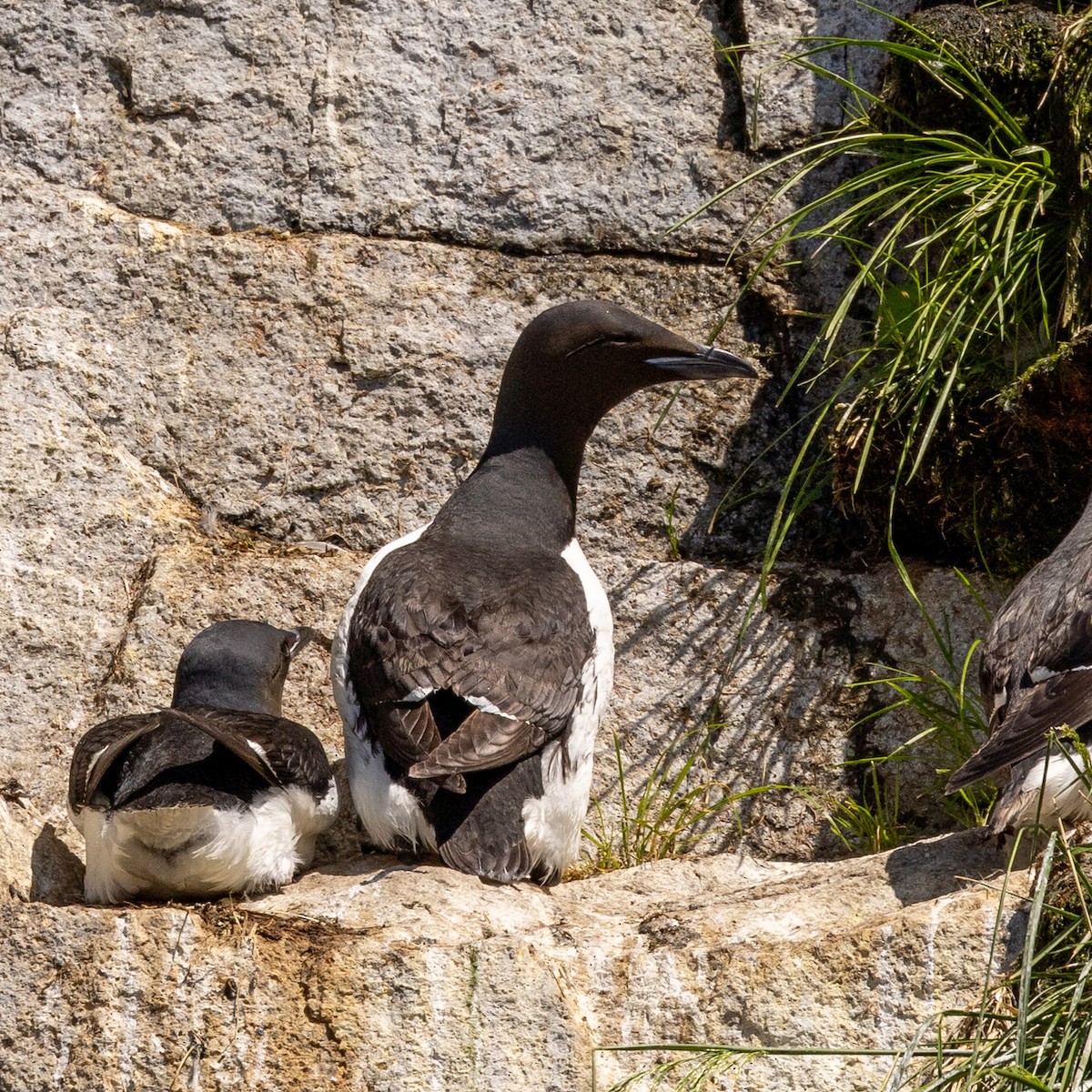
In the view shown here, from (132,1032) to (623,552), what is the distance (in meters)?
2.51

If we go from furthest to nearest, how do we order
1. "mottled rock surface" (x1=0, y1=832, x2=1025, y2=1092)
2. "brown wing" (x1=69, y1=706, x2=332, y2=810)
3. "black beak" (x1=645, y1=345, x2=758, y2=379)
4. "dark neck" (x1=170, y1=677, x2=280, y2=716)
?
"black beak" (x1=645, y1=345, x2=758, y2=379) → "dark neck" (x1=170, y1=677, x2=280, y2=716) → "brown wing" (x1=69, y1=706, x2=332, y2=810) → "mottled rock surface" (x1=0, y1=832, x2=1025, y2=1092)

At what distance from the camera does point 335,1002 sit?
3.48 metres

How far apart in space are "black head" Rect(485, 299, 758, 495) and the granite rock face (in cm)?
48

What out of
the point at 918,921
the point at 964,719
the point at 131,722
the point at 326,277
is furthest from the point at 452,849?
the point at 326,277

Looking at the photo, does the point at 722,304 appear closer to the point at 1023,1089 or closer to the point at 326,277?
the point at 326,277

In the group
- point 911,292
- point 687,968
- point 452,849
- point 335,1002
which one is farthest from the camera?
point 911,292

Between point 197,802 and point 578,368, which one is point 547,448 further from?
point 197,802

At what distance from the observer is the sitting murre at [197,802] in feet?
12.4

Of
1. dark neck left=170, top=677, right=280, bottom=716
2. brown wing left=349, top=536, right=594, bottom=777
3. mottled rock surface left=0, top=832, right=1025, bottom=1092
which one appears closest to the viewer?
mottled rock surface left=0, top=832, right=1025, bottom=1092

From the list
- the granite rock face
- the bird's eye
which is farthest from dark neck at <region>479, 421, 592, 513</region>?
the granite rock face

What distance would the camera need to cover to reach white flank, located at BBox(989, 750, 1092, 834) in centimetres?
363

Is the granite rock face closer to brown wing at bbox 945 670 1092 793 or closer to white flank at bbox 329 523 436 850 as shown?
white flank at bbox 329 523 436 850

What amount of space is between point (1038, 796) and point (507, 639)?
57.7 inches

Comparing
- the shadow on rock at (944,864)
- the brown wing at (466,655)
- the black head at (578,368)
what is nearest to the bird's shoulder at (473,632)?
the brown wing at (466,655)
